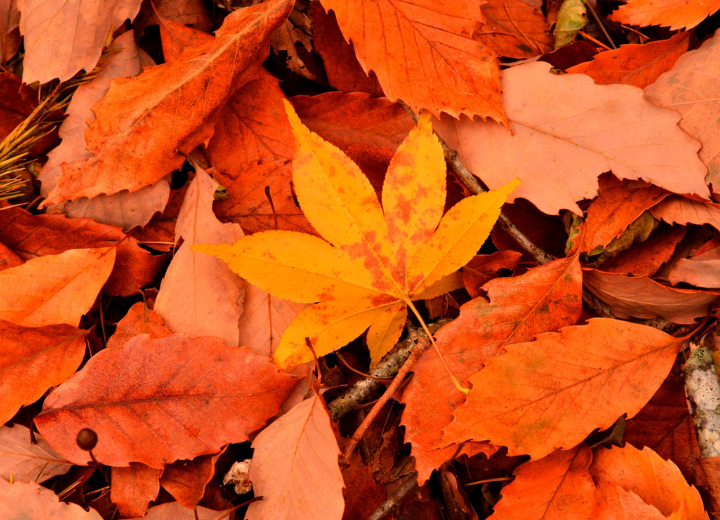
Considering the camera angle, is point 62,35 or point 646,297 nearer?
point 646,297

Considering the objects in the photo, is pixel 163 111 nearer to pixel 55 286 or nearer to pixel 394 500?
pixel 55 286

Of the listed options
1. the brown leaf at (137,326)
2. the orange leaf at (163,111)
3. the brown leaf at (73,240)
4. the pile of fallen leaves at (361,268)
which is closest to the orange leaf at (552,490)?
the pile of fallen leaves at (361,268)

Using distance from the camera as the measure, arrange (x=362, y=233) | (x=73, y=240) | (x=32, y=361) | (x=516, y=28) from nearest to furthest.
Result: (x=362, y=233)
(x=32, y=361)
(x=73, y=240)
(x=516, y=28)

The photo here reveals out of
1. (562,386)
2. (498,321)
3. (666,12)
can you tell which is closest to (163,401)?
(498,321)

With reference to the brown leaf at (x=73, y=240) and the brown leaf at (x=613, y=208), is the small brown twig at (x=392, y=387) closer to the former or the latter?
the brown leaf at (x=613, y=208)

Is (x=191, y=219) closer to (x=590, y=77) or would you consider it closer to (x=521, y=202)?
(x=521, y=202)

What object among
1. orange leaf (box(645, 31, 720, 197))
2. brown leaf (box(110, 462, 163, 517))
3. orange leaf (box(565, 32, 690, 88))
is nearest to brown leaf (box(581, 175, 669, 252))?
orange leaf (box(645, 31, 720, 197))
